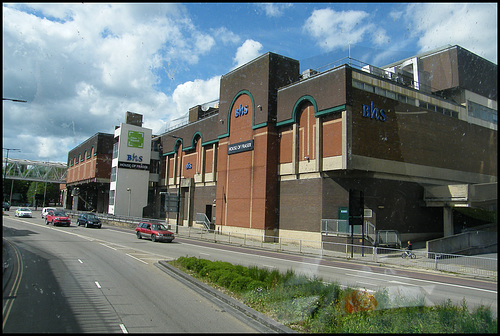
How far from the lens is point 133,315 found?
7.58 meters

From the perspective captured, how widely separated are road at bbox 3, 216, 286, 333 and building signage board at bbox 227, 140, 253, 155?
70.5ft

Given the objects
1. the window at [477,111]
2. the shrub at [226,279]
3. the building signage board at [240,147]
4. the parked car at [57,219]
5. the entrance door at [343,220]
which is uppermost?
the building signage board at [240,147]

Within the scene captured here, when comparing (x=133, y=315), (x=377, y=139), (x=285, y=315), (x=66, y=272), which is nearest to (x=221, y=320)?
(x=285, y=315)

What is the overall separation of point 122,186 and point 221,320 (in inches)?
2020

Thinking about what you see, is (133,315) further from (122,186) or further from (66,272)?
(122,186)

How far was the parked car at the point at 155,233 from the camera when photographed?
88.2ft

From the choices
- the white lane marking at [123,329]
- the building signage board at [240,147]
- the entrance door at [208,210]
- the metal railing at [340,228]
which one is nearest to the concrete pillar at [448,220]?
the metal railing at [340,228]

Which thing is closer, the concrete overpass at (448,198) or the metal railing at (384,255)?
the metal railing at (384,255)

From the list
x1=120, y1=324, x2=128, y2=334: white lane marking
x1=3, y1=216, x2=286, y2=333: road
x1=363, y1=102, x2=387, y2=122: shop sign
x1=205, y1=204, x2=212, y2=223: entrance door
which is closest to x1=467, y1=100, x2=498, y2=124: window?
x1=3, y1=216, x2=286, y2=333: road

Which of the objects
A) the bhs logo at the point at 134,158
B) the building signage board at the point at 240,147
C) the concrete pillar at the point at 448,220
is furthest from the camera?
the bhs logo at the point at 134,158

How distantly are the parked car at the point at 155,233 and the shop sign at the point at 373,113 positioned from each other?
58.5 ft

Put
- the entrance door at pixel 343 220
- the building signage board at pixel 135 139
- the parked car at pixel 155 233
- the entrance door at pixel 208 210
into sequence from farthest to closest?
the building signage board at pixel 135 139, the entrance door at pixel 208 210, the parked car at pixel 155 233, the entrance door at pixel 343 220

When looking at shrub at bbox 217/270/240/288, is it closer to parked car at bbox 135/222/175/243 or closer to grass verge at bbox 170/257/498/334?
grass verge at bbox 170/257/498/334

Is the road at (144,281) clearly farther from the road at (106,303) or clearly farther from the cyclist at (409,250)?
the cyclist at (409,250)
